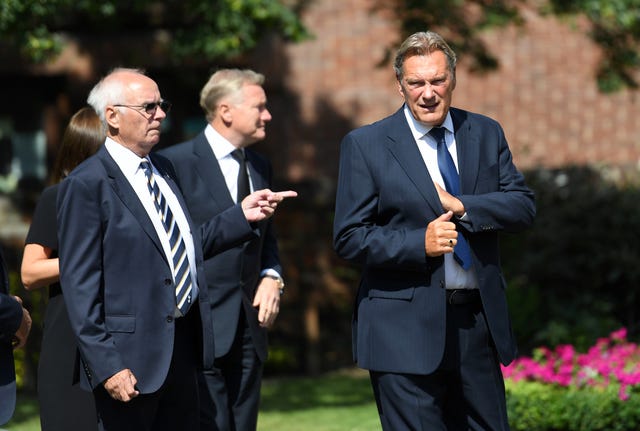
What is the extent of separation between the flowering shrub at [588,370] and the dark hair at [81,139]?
396cm

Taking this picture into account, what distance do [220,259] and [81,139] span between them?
1.05 m

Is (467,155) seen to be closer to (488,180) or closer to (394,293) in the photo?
(488,180)

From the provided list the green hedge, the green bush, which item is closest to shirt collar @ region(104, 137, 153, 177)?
the green hedge

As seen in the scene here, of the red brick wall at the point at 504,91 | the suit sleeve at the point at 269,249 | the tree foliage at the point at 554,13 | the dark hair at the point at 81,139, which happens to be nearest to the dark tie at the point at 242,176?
the suit sleeve at the point at 269,249

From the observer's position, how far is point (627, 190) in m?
11.5

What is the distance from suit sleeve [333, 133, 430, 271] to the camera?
4613 millimetres

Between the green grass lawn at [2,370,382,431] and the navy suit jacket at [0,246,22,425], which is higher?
the navy suit jacket at [0,246,22,425]

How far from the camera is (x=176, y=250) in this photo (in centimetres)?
473

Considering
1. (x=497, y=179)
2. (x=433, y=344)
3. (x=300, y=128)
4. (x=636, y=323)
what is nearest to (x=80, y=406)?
(x=433, y=344)

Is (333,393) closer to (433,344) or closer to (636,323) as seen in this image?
(636,323)

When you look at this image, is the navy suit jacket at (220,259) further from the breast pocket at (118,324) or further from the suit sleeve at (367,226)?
the breast pocket at (118,324)

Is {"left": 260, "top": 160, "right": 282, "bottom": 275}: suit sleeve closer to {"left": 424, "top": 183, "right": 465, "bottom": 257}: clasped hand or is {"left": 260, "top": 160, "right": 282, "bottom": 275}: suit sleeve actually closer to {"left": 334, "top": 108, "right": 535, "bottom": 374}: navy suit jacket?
{"left": 334, "top": 108, "right": 535, "bottom": 374}: navy suit jacket

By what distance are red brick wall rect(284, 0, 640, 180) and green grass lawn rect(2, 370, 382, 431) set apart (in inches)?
169

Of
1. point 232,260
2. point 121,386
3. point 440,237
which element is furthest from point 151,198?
point 232,260
